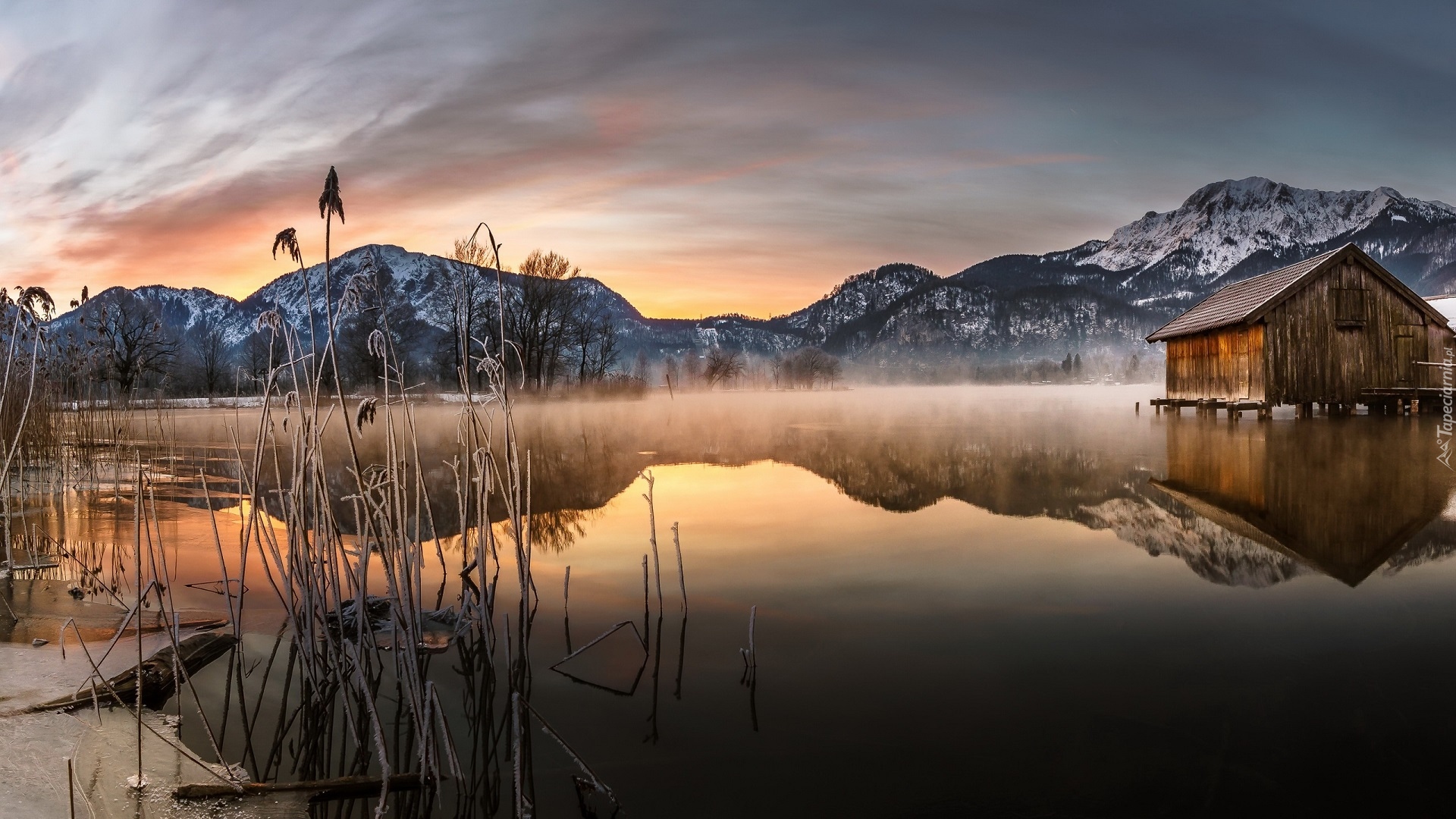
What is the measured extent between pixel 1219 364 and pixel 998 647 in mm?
31358

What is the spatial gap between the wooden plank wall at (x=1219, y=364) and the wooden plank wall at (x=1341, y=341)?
1.96ft

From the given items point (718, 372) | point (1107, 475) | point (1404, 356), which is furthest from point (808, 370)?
point (1107, 475)

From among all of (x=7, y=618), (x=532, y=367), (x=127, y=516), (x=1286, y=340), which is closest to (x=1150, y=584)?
(x=7, y=618)

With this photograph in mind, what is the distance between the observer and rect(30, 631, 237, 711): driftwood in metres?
Result: 4.41

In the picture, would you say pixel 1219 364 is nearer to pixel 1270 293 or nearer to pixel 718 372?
pixel 1270 293

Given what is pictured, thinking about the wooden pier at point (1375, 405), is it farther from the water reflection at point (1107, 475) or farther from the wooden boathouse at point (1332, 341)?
the water reflection at point (1107, 475)

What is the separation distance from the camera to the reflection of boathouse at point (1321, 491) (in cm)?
883

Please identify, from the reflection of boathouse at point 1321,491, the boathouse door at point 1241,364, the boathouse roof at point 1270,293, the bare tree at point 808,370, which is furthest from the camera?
the bare tree at point 808,370

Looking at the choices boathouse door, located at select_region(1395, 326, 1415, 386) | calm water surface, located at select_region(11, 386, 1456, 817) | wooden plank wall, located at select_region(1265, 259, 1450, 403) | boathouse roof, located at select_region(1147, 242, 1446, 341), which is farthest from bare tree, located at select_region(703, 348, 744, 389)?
calm water surface, located at select_region(11, 386, 1456, 817)

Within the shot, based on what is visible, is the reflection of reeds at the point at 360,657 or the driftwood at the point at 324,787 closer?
the driftwood at the point at 324,787

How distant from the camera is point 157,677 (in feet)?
16.0

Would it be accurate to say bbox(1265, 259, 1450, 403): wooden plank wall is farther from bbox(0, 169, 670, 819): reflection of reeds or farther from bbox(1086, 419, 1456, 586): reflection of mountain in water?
bbox(0, 169, 670, 819): reflection of reeds

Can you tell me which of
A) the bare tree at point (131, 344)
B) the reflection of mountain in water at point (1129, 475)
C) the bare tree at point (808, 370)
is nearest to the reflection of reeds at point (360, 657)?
the reflection of mountain in water at point (1129, 475)

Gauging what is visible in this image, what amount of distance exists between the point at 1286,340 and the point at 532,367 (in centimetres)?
3670
